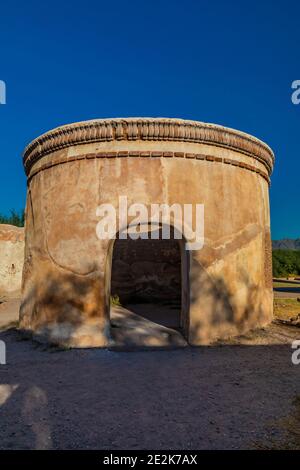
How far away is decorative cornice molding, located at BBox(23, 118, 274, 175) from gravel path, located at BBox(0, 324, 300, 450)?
3.08 metres

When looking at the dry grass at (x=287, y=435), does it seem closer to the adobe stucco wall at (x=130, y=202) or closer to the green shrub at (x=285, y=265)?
the adobe stucco wall at (x=130, y=202)

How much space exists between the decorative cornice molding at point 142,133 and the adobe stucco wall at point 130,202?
0.01 meters

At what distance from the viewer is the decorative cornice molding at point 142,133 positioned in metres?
5.45

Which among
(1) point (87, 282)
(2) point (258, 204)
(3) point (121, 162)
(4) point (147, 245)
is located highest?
(3) point (121, 162)

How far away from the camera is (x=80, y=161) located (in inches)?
222

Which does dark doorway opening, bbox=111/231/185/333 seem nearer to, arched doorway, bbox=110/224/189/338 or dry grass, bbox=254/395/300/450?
arched doorway, bbox=110/224/189/338

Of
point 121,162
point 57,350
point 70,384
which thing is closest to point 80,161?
point 121,162

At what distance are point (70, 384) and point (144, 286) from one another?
599 centimetres

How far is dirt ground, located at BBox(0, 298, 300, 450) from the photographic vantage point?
2.47 metres

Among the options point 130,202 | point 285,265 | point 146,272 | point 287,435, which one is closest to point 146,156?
point 130,202

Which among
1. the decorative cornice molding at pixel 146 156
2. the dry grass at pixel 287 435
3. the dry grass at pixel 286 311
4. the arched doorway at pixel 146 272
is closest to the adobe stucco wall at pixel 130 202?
the decorative cornice molding at pixel 146 156

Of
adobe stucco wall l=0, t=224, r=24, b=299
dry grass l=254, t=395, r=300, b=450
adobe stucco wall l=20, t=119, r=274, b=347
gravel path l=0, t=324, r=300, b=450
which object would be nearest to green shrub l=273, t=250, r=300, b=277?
adobe stucco wall l=0, t=224, r=24, b=299

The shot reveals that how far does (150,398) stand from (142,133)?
369cm
